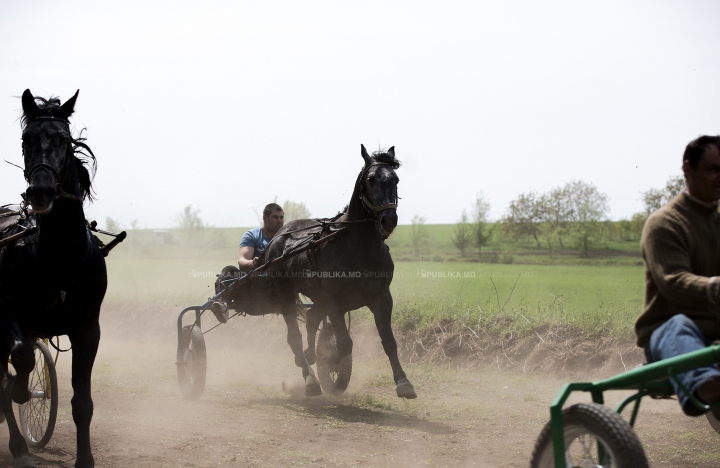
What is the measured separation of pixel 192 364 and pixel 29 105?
14.8ft

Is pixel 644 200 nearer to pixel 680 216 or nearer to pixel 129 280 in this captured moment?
pixel 129 280

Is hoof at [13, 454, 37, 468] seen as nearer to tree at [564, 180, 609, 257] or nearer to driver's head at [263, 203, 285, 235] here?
driver's head at [263, 203, 285, 235]

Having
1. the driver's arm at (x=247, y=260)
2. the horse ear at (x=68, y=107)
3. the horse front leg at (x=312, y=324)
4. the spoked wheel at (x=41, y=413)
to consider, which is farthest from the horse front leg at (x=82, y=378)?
the driver's arm at (x=247, y=260)

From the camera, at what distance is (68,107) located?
15.8 ft

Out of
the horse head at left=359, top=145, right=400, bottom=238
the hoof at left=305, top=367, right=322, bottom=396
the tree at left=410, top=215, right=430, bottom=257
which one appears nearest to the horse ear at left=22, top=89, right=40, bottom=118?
the horse head at left=359, top=145, right=400, bottom=238

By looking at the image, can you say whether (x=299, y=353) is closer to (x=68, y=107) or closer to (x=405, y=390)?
(x=405, y=390)

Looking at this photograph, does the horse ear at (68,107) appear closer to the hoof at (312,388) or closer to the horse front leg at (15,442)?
the horse front leg at (15,442)

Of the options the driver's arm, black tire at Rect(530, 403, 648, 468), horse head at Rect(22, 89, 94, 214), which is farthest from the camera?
the driver's arm

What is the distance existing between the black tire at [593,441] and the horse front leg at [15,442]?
3521mm

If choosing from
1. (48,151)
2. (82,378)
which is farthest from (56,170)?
(82,378)

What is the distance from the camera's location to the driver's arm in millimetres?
8562

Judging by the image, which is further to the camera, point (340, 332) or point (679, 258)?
point (340, 332)

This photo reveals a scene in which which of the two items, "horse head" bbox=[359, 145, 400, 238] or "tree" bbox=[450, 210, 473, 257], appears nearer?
"horse head" bbox=[359, 145, 400, 238]

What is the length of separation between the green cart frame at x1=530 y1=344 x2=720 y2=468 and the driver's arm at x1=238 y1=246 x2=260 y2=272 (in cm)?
573
